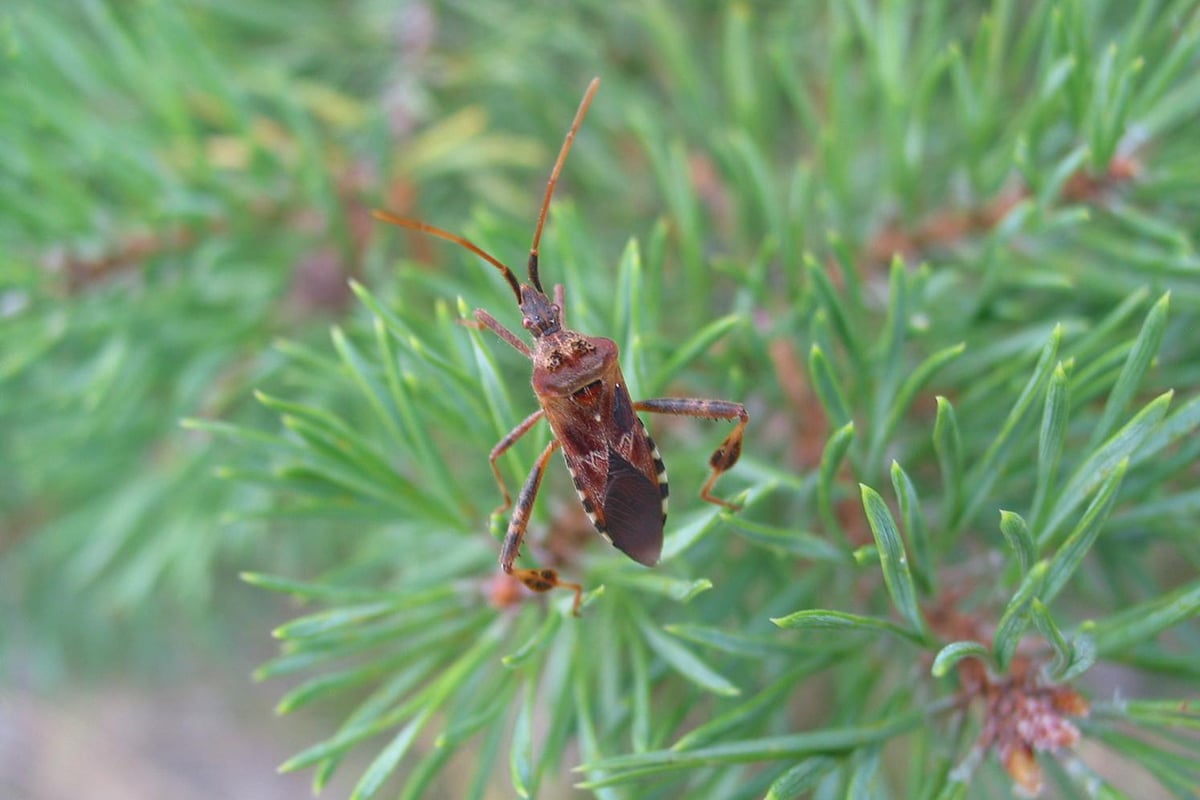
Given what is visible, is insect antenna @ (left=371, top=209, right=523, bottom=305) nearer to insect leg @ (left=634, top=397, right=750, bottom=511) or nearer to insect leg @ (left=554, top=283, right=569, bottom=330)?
insect leg @ (left=554, top=283, right=569, bottom=330)

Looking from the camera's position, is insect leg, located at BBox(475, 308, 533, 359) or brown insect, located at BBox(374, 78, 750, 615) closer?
brown insect, located at BBox(374, 78, 750, 615)

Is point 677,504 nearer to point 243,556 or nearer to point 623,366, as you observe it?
point 623,366

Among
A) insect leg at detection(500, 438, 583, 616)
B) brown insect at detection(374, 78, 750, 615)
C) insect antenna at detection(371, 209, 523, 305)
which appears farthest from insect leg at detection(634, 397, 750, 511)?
insect antenna at detection(371, 209, 523, 305)

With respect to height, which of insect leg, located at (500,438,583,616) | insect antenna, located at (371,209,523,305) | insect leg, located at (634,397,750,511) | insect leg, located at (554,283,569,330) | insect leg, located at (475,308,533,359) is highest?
insect antenna, located at (371,209,523,305)

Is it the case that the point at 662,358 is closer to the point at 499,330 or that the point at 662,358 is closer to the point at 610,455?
the point at 610,455

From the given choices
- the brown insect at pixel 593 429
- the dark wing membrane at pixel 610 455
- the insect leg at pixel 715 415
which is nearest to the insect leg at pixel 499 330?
the brown insect at pixel 593 429

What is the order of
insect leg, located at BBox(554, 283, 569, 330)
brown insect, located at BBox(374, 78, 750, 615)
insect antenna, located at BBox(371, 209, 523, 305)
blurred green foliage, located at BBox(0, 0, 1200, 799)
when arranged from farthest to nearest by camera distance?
1. insect leg, located at BBox(554, 283, 569, 330)
2. insect antenna, located at BBox(371, 209, 523, 305)
3. brown insect, located at BBox(374, 78, 750, 615)
4. blurred green foliage, located at BBox(0, 0, 1200, 799)

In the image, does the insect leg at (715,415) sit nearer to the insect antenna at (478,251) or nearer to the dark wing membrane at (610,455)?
the dark wing membrane at (610,455)
